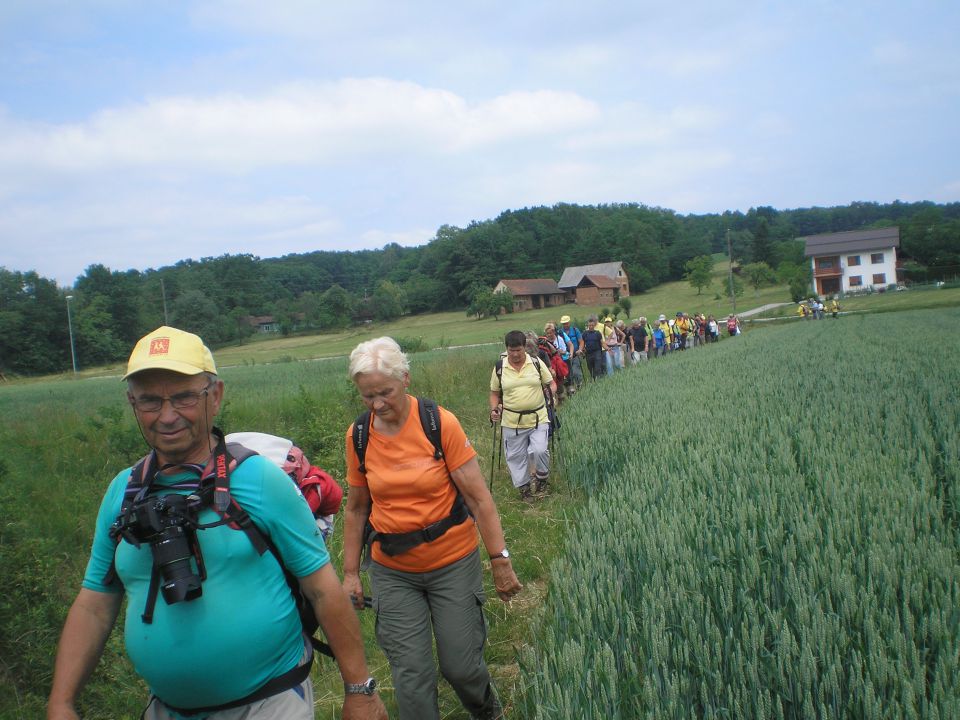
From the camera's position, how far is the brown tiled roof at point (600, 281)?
8312 centimetres

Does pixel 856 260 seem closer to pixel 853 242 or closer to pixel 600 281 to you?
pixel 853 242

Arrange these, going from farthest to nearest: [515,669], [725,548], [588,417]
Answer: [588,417] < [515,669] < [725,548]

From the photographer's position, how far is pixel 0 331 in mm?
45219

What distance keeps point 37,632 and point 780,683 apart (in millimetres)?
4749

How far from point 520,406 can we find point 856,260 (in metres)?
83.6

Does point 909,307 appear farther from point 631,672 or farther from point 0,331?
point 0,331

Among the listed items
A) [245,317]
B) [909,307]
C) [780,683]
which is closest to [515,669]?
[780,683]

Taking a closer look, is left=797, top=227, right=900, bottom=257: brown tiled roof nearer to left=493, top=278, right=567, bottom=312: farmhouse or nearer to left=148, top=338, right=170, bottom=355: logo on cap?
left=493, top=278, right=567, bottom=312: farmhouse

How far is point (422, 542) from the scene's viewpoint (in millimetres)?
3279

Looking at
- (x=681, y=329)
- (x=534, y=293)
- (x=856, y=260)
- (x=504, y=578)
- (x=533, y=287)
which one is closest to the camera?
(x=504, y=578)

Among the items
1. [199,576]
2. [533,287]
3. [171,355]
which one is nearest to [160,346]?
[171,355]

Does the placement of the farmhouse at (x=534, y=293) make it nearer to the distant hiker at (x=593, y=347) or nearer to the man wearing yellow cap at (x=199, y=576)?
the distant hiker at (x=593, y=347)

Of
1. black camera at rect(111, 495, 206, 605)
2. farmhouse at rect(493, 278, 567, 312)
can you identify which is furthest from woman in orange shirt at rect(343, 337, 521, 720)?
farmhouse at rect(493, 278, 567, 312)

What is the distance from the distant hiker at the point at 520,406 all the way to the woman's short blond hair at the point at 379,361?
3.70 meters
